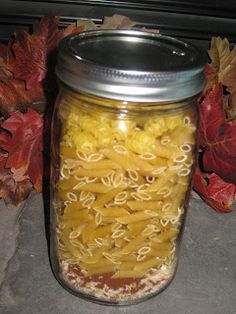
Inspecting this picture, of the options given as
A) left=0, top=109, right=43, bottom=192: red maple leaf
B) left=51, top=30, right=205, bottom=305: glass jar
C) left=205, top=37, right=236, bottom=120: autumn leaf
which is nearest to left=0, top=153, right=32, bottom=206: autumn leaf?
left=0, top=109, right=43, bottom=192: red maple leaf

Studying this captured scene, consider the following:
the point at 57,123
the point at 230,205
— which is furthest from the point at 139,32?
the point at 230,205

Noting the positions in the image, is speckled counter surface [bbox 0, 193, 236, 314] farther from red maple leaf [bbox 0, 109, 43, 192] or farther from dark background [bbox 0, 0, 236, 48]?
dark background [bbox 0, 0, 236, 48]

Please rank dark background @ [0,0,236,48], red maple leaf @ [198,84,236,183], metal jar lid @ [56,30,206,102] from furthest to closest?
dark background @ [0,0,236,48] < red maple leaf @ [198,84,236,183] < metal jar lid @ [56,30,206,102]

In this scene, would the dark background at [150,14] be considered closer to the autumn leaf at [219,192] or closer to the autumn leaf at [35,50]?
the autumn leaf at [35,50]

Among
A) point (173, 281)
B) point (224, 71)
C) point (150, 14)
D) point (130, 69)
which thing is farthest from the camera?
point (150, 14)

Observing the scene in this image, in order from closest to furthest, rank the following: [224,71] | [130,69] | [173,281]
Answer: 1. [130,69]
2. [173,281]
3. [224,71]

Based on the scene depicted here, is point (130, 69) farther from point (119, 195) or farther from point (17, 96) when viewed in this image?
point (17, 96)

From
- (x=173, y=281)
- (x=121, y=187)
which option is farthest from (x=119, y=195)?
(x=173, y=281)
